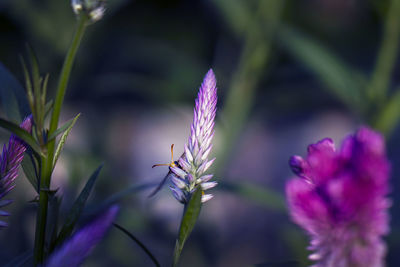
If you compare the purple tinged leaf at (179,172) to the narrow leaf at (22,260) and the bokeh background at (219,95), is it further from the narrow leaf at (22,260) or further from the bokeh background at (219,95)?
the bokeh background at (219,95)

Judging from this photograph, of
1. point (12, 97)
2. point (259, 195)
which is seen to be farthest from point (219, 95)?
point (12, 97)

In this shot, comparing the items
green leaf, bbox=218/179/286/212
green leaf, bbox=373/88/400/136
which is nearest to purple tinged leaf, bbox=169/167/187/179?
green leaf, bbox=218/179/286/212

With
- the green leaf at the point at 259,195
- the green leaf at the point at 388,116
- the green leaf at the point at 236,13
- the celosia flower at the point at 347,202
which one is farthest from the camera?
the green leaf at the point at 236,13

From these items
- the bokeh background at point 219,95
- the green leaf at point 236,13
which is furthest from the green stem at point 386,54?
the green leaf at point 236,13

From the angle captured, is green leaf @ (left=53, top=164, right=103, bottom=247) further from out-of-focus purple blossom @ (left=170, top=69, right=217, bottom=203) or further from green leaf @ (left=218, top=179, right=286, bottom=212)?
green leaf @ (left=218, top=179, right=286, bottom=212)

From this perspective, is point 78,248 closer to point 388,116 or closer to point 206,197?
point 206,197

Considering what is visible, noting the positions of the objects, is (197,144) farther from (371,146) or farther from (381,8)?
(381,8)

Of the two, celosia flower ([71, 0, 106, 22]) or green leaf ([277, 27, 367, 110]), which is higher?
green leaf ([277, 27, 367, 110])
